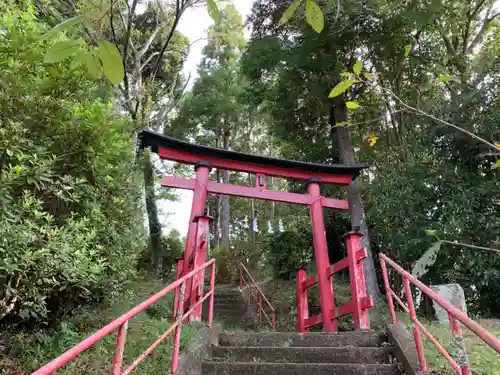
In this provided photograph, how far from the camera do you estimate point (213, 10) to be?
117 cm

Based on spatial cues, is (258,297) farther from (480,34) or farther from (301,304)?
(480,34)

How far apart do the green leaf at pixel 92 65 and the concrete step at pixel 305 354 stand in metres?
3.28

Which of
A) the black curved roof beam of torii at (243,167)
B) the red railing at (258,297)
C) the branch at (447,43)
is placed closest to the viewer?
the black curved roof beam of torii at (243,167)

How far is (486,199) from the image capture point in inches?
262

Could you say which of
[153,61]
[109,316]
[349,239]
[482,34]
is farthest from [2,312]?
[153,61]

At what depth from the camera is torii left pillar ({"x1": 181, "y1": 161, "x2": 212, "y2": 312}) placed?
5.33 metres

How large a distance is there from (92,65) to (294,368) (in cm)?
309

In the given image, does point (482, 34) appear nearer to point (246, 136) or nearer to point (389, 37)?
point (389, 37)

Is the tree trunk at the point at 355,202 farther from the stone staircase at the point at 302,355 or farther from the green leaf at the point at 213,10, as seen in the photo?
the green leaf at the point at 213,10

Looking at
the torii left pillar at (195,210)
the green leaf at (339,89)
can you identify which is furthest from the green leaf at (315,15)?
the torii left pillar at (195,210)

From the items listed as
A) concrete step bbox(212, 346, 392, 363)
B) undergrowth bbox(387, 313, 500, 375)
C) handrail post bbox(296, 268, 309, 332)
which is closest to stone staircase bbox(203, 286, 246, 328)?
handrail post bbox(296, 268, 309, 332)

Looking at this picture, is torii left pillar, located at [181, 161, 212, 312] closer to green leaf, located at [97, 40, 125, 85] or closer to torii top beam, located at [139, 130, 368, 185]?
torii top beam, located at [139, 130, 368, 185]

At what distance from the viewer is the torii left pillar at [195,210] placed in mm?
5332

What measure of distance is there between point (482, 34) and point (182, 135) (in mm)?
10128
